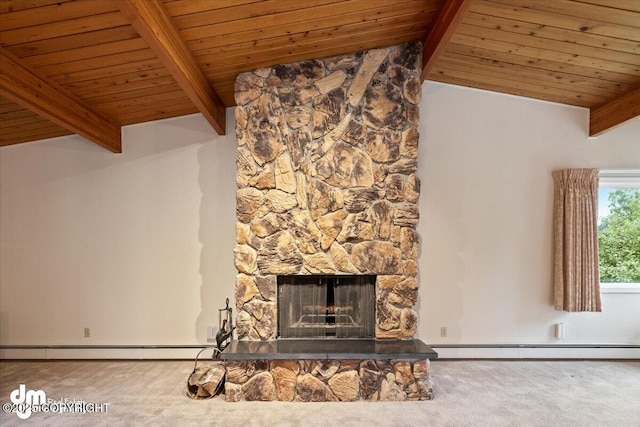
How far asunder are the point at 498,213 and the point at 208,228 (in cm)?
317

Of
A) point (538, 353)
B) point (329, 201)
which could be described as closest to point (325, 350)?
point (329, 201)

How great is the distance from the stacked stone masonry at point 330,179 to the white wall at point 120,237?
2.82ft

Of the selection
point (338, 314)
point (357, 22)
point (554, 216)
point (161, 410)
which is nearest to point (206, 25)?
point (357, 22)

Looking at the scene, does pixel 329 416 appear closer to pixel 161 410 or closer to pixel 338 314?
pixel 338 314

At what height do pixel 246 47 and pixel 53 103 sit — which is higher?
pixel 246 47

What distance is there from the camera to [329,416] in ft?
9.18

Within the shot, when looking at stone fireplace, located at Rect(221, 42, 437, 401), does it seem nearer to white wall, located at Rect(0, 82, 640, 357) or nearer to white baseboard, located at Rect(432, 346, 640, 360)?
white wall, located at Rect(0, 82, 640, 357)

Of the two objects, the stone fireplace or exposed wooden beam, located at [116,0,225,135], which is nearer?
exposed wooden beam, located at [116,0,225,135]

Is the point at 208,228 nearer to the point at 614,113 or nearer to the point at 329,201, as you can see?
the point at 329,201

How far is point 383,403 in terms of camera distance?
3.02 meters

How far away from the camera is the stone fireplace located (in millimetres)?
3305

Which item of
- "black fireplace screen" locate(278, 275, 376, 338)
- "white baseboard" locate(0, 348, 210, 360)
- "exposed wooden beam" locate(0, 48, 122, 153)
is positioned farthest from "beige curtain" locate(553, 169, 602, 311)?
"exposed wooden beam" locate(0, 48, 122, 153)

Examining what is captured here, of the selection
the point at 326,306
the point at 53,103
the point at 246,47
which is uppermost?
the point at 246,47

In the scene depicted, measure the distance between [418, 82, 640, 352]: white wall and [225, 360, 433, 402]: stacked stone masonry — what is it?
1.09 m
